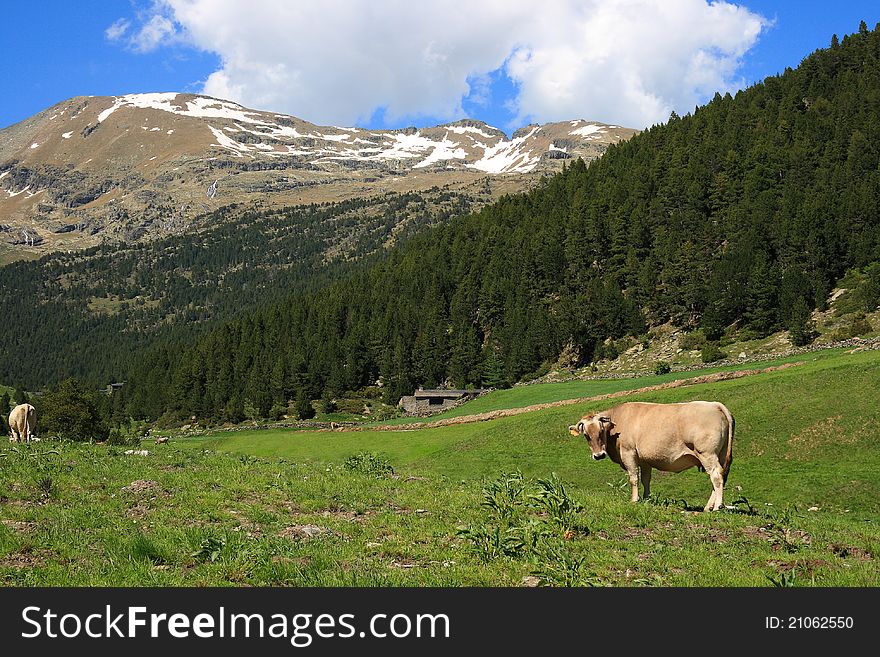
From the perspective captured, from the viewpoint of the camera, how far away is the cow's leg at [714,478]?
50.7 feet

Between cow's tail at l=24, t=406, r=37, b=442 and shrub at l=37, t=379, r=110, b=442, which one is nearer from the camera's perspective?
cow's tail at l=24, t=406, r=37, b=442

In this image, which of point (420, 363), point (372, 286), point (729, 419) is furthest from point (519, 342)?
point (729, 419)

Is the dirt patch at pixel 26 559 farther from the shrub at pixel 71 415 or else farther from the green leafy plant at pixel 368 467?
the shrub at pixel 71 415

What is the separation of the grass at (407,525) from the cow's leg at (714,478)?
458 millimetres

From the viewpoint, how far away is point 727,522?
13594 millimetres

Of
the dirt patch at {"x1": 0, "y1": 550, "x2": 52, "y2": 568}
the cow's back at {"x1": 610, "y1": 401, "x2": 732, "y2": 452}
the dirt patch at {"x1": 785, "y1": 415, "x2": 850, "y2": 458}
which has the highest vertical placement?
the cow's back at {"x1": 610, "y1": 401, "x2": 732, "y2": 452}

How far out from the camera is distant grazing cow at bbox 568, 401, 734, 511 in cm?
1580

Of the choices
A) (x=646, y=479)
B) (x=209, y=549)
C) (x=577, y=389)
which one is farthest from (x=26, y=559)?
(x=577, y=389)

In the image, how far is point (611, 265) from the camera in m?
119

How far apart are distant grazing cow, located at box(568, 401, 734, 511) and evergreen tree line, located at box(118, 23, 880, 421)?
2774 inches

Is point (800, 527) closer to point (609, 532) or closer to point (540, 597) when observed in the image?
point (609, 532)

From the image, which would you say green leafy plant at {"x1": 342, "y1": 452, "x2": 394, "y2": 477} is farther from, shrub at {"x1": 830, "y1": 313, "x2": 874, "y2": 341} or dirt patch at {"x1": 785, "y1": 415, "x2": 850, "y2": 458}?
shrub at {"x1": 830, "y1": 313, "x2": 874, "y2": 341}

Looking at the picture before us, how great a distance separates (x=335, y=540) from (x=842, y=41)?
18113cm

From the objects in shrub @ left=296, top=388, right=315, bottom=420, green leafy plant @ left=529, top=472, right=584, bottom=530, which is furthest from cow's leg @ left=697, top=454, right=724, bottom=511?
shrub @ left=296, top=388, right=315, bottom=420
